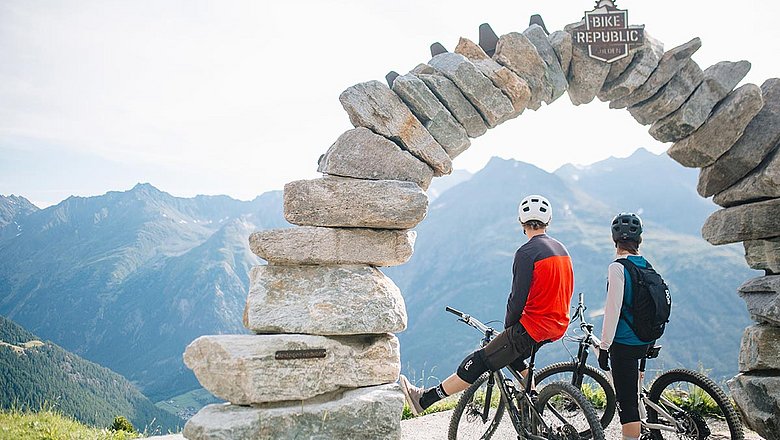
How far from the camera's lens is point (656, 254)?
14262 centimetres

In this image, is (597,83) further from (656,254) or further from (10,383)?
(656,254)

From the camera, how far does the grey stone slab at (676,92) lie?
23.2ft

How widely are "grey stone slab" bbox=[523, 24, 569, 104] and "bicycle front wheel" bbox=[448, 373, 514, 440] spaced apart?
3.66 meters

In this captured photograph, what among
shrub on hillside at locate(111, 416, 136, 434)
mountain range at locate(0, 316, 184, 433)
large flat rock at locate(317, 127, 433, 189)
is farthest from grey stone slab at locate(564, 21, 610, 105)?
mountain range at locate(0, 316, 184, 433)

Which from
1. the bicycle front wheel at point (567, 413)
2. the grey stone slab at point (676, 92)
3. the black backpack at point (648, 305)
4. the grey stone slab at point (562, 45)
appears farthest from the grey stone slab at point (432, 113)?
the bicycle front wheel at point (567, 413)

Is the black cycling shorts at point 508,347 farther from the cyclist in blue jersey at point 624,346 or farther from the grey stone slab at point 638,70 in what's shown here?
the grey stone slab at point 638,70

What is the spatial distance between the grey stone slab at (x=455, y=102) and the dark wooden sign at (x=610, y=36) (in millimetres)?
1813

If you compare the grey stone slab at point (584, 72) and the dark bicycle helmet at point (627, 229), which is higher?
the grey stone slab at point (584, 72)

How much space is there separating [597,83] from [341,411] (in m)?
5.11

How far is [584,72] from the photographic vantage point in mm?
7059

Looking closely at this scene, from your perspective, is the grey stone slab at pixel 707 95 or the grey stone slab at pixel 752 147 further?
the grey stone slab at pixel 707 95

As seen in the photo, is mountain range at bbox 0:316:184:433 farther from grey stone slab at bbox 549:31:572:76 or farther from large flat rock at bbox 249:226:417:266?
grey stone slab at bbox 549:31:572:76

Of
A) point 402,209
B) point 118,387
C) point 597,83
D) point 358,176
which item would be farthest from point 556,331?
point 118,387

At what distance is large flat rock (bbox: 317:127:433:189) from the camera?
589 centimetres
